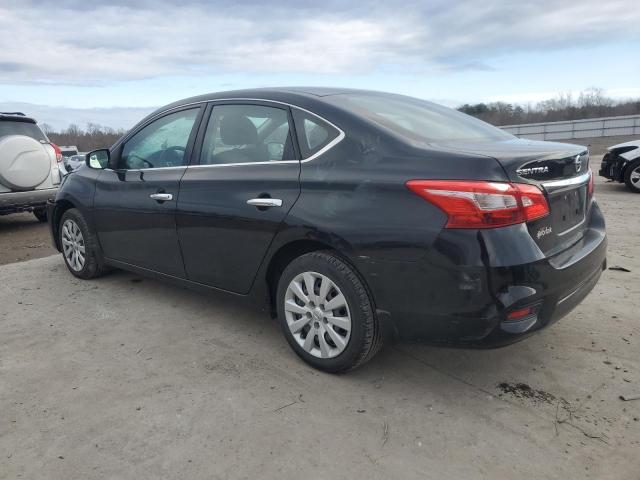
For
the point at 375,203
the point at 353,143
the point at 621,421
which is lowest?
the point at 621,421

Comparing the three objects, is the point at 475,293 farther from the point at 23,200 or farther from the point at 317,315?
the point at 23,200

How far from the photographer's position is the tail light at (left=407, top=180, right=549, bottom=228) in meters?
2.48

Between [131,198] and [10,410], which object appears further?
[131,198]

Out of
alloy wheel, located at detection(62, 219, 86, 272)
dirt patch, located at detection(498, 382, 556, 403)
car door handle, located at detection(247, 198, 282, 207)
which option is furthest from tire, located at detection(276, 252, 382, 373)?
alloy wheel, located at detection(62, 219, 86, 272)

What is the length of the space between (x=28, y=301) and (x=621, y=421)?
4.37 m

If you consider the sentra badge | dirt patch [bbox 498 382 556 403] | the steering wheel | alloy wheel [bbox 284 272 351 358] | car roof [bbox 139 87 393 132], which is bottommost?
dirt patch [bbox 498 382 556 403]

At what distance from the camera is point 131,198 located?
4.21m

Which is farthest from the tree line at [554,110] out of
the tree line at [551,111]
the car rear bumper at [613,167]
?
the car rear bumper at [613,167]

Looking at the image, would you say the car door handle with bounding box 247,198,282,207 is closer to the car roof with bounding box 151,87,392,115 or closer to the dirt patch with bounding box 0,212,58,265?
the car roof with bounding box 151,87,392,115

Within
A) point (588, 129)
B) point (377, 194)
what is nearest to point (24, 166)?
point (377, 194)

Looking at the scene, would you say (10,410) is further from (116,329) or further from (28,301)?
(28,301)

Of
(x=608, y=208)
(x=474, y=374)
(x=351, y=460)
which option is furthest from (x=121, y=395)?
(x=608, y=208)

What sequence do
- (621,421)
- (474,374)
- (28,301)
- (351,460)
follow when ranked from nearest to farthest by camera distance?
(351,460) → (621,421) → (474,374) → (28,301)

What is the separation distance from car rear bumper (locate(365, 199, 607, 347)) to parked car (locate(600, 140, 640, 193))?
8753 millimetres
